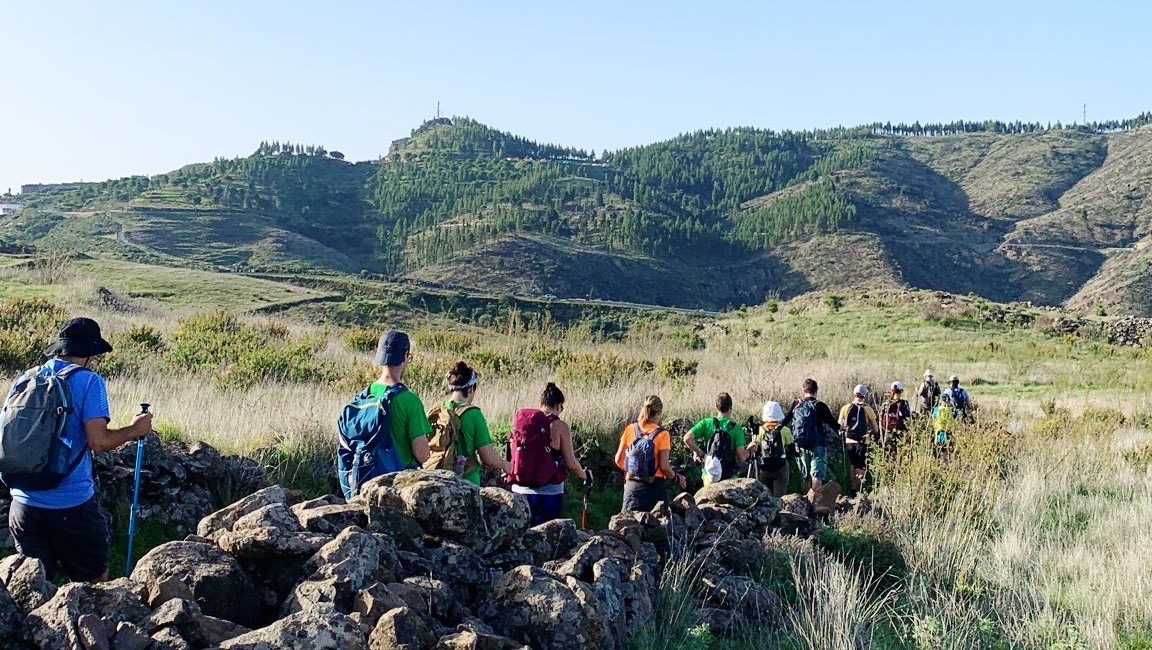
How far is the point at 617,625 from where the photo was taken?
4922 millimetres

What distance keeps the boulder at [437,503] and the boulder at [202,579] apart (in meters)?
0.91

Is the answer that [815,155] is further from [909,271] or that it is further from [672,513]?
[672,513]

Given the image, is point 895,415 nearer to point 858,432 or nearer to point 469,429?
point 858,432

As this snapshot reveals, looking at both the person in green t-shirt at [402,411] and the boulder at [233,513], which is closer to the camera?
the boulder at [233,513]

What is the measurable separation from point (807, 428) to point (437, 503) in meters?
6.79

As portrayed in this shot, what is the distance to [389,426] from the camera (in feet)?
19.0

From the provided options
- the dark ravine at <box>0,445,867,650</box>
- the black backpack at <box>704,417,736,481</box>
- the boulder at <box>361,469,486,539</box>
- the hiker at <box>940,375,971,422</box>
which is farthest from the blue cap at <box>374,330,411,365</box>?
the hiker at <box>940,375,971,422</box>

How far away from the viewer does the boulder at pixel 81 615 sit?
10.8 feet

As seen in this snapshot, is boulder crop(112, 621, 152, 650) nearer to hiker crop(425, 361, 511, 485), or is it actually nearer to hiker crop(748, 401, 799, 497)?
hiker crop(425, 361, 511, 485)

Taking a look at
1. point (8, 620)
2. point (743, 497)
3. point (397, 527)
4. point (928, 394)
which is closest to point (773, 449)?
point (743, 497)

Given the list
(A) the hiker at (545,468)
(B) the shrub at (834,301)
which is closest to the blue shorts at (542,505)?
(A) the hiker at (545,468)

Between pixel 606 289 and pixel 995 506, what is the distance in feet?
264

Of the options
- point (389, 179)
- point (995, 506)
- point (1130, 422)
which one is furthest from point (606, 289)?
point (995, 506)

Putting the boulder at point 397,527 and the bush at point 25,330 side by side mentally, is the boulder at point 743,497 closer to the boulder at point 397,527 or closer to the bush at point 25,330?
the boulder at point 397,527
